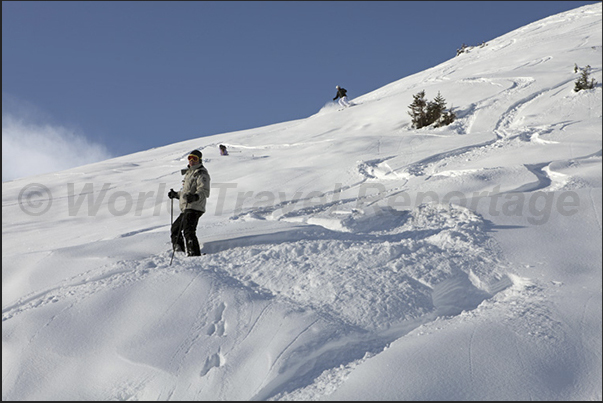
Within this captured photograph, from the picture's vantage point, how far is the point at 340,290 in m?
3.46

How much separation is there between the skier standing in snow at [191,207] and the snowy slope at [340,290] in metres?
0.32

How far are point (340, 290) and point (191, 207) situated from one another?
2173mm

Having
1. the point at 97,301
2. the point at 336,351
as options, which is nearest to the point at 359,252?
the point at 336,351

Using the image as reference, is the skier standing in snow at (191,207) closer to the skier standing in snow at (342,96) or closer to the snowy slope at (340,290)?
the snowy slope at (340,290)

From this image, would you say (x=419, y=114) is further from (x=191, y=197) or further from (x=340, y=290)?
(x=340, y=290)

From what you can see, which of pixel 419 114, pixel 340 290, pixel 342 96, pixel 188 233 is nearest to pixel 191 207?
pixel 188 233

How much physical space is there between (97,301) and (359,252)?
93.5 inches

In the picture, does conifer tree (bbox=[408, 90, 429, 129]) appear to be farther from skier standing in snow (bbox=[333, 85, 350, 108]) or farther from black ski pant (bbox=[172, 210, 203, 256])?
black ski pant (bbox=[172, 210, 203, 256])

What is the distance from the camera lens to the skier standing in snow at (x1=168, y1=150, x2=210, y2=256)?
4.62 m

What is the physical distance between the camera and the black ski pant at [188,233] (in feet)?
15.1

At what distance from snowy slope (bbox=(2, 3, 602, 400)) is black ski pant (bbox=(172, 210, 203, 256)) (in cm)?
29

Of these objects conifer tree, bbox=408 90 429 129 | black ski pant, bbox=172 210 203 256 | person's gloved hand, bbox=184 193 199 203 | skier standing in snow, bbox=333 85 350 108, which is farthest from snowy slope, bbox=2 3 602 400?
skier standing in snow, bbox=333 85 350 108

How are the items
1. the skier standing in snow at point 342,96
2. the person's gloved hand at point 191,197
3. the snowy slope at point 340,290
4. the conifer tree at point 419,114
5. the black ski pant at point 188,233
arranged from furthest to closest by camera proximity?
the skier standing in snow at point 342,96 → the conifer tree at point 419,114 → the person's gloved hand at point 191,197 → the black ski pant at point 188,233 → the snowy slope at point 340,290

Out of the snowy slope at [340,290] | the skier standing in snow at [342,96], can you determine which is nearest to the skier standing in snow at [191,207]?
the snowy slope at [340,290]
